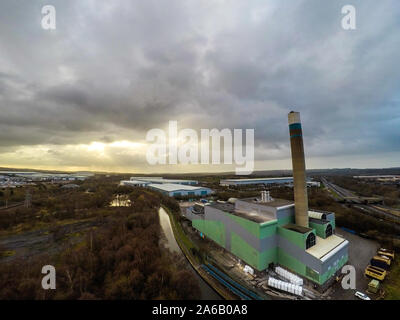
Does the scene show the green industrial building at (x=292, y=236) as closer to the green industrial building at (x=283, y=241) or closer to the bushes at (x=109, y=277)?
the green industrial building at (x=283, y=241)

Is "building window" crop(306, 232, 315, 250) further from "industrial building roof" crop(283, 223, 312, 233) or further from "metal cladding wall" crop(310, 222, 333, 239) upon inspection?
"metal cladding wall" crop(310, 222, 333, 239)

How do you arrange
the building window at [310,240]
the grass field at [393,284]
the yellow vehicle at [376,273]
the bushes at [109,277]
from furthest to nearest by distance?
the building window at [310,240]
the yellow vehicle at [376,273]
the grass field at [393,284]
the bushes at [109,277]

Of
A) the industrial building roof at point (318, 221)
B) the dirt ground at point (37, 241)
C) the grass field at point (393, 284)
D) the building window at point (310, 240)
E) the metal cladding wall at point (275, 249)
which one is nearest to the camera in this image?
the grass field at point (393, 284)

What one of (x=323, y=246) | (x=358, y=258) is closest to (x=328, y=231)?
(x=323, y=246)

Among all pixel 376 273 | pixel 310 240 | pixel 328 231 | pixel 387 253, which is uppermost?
pixel 310 240

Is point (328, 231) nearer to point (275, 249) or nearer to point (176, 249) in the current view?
point (275, 249)

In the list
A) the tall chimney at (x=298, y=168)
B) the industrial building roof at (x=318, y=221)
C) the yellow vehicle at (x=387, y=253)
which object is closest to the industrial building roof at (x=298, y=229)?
the tall chimney at (x=298, y=168)
